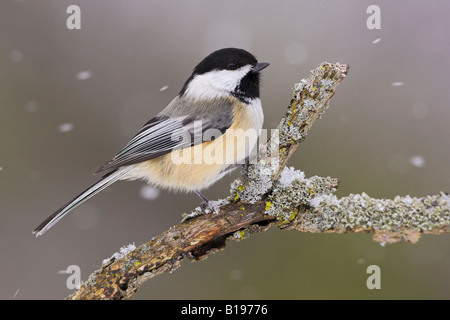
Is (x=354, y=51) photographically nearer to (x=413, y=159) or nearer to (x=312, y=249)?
(x=413, y=159)

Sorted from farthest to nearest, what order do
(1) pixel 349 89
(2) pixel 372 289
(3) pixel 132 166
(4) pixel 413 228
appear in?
(1) pixel 349 89
(2) pixel 372 289
(3) pixel 132 166
(4) pixel 413 228

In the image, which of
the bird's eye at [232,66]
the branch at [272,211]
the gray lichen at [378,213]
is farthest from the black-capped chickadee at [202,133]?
the gray lichen at [378,213]

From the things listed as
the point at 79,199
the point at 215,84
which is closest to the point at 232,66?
Result: the point at 215,84

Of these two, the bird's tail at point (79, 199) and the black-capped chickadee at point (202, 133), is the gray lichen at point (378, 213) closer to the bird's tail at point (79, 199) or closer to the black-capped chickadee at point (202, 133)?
the black-capped chickadee at point (202, 133)

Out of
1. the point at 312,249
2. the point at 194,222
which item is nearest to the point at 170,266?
the point at 194,222

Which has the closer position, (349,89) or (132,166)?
(132,166)

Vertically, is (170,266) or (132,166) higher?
(132,166)
